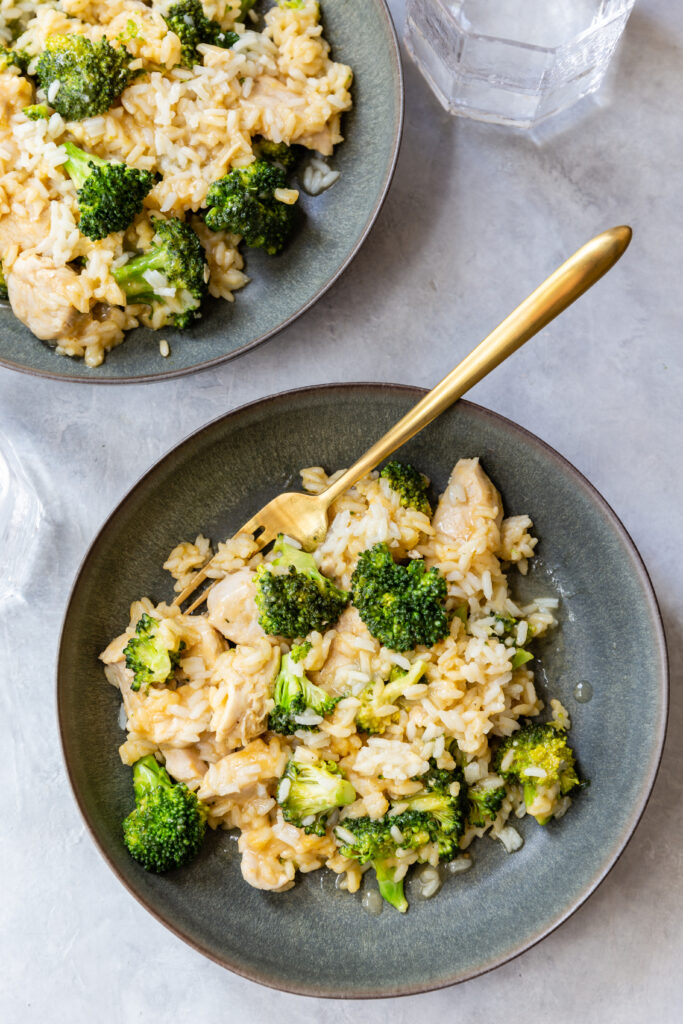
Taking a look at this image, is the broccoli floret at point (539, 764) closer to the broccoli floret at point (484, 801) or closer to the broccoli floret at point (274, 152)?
the broccoli floret at point (484, 801)

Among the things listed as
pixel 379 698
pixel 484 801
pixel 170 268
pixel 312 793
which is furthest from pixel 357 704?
pixel 170 268

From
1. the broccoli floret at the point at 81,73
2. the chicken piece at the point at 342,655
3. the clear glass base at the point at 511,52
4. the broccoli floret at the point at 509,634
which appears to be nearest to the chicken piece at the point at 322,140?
the clear glass base at the point at 511,52

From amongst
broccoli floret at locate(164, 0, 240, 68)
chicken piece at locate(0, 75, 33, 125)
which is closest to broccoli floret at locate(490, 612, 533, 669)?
broccoli floret at locate(164, 0, 240, 68)

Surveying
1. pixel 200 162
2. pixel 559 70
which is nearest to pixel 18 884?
pixel 200 162

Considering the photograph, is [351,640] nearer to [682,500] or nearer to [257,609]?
[257,609]

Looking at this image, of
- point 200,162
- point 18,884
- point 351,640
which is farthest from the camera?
point 18,884

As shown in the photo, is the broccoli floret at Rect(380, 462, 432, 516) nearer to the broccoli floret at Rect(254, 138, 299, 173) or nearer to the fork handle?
the fork handle
